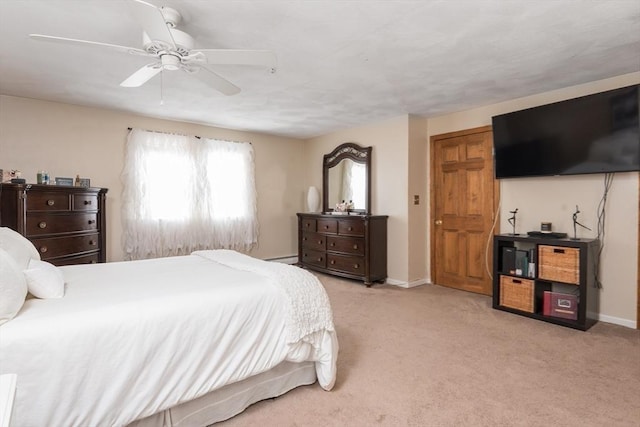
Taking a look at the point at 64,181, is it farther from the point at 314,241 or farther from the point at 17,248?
the point at 314,241

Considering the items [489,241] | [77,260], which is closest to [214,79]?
[77,260]

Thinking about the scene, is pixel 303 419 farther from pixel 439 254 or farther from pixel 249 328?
pixel 439 254

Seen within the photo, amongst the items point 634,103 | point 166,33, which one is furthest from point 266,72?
point 634,103

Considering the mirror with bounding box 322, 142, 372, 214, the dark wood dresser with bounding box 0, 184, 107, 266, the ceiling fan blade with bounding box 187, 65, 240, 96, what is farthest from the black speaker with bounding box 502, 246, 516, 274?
the dark wood dresser with bounding box 0, 184, 107, 266

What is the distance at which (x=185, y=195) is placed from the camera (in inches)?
192

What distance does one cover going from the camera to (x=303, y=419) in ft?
6.10

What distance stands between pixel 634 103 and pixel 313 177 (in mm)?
4436

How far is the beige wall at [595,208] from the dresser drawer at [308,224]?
2.76m

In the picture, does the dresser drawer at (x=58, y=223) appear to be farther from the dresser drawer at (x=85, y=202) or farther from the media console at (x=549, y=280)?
the media console at (x=549, y=280)

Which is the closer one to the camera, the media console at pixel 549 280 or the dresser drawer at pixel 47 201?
the media console at pixel 549 280

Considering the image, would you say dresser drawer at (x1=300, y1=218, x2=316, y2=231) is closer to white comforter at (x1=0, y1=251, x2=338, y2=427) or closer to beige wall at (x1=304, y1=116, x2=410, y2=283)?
beige wall at (x1=304, y1=116, x2=410, y2=283)

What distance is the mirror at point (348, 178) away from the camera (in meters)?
5.17

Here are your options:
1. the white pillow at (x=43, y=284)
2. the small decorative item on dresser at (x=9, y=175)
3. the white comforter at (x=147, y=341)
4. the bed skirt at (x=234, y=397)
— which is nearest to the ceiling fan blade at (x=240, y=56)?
the white comforter at (x=147, y=341)

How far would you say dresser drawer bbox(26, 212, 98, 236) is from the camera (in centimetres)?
326
